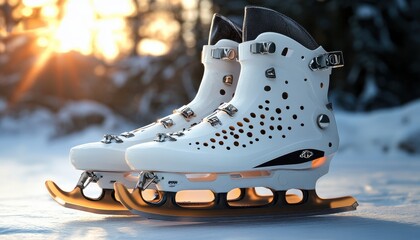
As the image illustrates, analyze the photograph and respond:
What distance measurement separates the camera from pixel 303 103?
1.65m

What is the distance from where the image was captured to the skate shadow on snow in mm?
1353

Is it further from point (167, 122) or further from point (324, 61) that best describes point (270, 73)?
point (167, 122)

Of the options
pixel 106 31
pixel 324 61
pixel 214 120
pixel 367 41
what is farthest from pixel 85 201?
pixel 106 31

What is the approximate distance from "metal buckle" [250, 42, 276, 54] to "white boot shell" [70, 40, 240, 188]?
0.19 metres

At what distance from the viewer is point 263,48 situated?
1.62 m

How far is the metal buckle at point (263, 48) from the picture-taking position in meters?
1.62

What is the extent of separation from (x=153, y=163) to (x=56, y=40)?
8967 mm

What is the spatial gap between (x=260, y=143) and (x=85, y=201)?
1.58 ft

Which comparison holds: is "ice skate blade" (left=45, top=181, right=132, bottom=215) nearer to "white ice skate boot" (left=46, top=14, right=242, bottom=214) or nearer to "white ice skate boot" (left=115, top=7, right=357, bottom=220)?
"white ice skate boot" (left=46, top=14, right=242, bottom=214)

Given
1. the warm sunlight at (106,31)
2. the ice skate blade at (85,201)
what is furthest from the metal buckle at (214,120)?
the warm sunlight at (106,31)

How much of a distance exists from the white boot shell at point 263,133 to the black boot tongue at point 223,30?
21cm

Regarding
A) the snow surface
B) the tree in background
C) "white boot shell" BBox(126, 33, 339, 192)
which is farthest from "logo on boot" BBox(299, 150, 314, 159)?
the tree in background

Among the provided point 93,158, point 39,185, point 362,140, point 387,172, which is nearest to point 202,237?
point 93,158

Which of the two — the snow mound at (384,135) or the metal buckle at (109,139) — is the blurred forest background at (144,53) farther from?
the metal buckle at (109,139)
